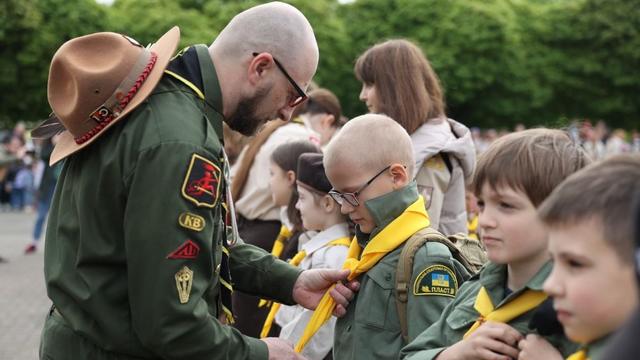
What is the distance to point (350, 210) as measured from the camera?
3.92m

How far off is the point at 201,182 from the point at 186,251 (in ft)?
0.75

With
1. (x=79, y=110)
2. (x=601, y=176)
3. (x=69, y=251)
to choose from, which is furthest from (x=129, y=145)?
(x=601, y=176)

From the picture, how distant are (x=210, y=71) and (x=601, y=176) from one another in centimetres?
167

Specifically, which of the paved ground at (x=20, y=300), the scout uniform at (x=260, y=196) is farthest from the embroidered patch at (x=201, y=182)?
the paved ground at (x=20, y=300)

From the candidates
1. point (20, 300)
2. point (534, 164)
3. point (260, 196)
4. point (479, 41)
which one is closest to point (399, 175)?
point (534, 164)

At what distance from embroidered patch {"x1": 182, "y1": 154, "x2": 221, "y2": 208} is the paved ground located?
605cm

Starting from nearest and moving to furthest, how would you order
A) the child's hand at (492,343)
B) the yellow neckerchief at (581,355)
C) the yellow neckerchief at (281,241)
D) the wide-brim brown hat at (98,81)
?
the yellow neckerchief at (581,355) < the child's hand at (492,343) < the wide-brim brown hat at (98,81) < the yellow neckerchief at (281,241)

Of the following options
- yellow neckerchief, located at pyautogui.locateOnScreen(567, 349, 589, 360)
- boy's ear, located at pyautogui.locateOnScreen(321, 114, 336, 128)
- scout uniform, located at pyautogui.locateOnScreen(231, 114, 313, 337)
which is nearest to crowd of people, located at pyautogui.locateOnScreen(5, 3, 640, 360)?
yellow neckerchief, located at pyautogui.locateOnScreen(567, 349, 589, 360)

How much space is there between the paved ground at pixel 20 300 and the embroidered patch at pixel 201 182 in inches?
238

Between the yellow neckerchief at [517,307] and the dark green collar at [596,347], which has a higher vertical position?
the dark green collar at [596,347]

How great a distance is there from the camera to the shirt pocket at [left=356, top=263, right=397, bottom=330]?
145 inches

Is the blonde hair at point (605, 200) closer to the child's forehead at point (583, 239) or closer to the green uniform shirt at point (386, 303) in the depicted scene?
the child's forehead at point (583, 239)

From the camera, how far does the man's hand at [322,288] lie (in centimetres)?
384

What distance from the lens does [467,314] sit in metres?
2.98
